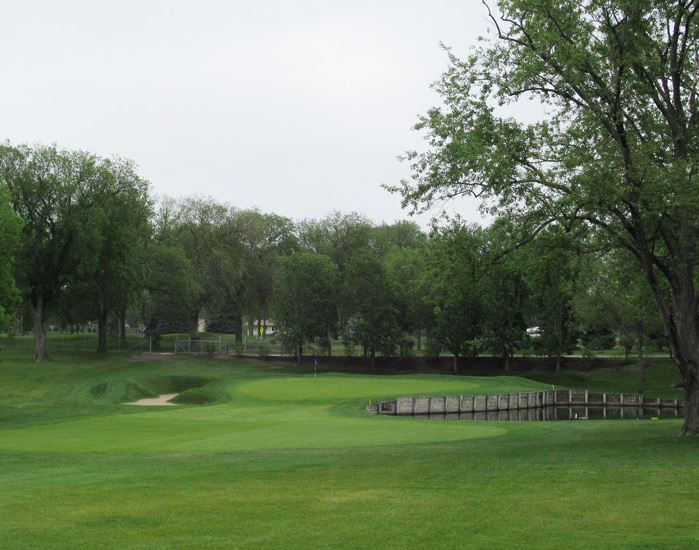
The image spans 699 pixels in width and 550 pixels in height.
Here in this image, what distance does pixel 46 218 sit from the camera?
67750mm

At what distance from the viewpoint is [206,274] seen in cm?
8644

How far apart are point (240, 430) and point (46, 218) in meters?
44.8

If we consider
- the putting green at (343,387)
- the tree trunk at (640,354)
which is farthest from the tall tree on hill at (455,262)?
the tree trunk at (640,354)

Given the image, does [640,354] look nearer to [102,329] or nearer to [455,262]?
[455,262]

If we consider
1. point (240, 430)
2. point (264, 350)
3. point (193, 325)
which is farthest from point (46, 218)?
point (240, 430)

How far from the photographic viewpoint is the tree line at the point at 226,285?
66688 mm

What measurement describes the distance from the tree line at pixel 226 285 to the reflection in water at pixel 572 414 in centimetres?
734

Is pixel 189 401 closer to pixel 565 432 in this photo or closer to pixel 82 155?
pixel 565 432

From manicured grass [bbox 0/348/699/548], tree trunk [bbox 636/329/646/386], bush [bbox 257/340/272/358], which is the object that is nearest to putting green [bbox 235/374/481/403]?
manicured grass [bbox 0/348/699/548]

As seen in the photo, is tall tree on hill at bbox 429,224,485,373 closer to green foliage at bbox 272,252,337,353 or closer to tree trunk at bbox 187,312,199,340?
green foliage at bbox 272,252,337,353

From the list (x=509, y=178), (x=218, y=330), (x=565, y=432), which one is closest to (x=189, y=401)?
(x=565, y=432)

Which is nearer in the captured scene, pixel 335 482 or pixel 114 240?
pixel 335 482

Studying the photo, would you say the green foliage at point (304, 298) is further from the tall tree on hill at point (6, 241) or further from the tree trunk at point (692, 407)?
the tree trunk at point (692, 407)

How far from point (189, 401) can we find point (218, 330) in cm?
6408
